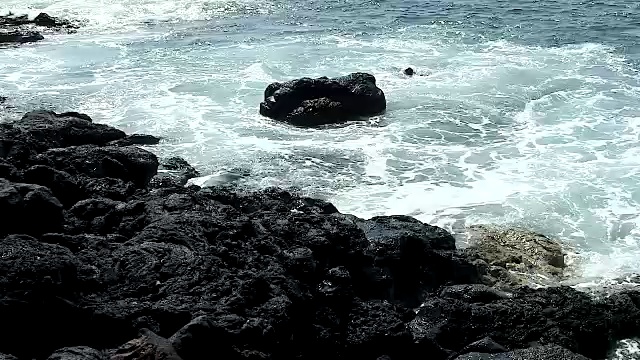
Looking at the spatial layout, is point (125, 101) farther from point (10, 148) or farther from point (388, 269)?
point (388, 269)

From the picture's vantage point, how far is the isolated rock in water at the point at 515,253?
12.1 m

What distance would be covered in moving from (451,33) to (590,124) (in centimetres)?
1182

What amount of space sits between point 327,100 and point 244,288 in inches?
474

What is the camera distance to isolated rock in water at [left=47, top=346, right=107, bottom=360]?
23.3ft

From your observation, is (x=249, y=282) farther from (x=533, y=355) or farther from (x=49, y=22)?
(x=49, y=22)

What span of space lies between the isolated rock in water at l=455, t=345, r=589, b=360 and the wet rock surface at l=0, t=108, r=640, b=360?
3 cm

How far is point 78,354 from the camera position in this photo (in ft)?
23.7

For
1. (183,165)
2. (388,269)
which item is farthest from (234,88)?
(388,269)

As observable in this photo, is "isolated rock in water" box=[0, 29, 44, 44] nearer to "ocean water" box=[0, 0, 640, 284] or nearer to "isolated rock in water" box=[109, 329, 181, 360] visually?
"ocean water" box=[0, 0, 640, 284]

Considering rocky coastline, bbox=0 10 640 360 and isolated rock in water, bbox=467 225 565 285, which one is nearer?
rocky coastline, bbox=0 10 640 360

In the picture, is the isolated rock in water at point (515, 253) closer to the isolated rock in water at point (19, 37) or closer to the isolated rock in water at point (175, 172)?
the isolated rock in water at point (175, 172)

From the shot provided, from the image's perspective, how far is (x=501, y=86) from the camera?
23172 millimetres

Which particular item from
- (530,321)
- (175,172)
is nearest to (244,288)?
(530,321)

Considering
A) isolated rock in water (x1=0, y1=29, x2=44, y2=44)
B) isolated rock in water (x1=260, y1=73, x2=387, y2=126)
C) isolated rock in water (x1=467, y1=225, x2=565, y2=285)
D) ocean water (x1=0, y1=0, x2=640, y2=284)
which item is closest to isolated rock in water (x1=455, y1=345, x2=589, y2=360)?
isolated rock in water (x1=467, y1=225, x2=565, y2=285)
